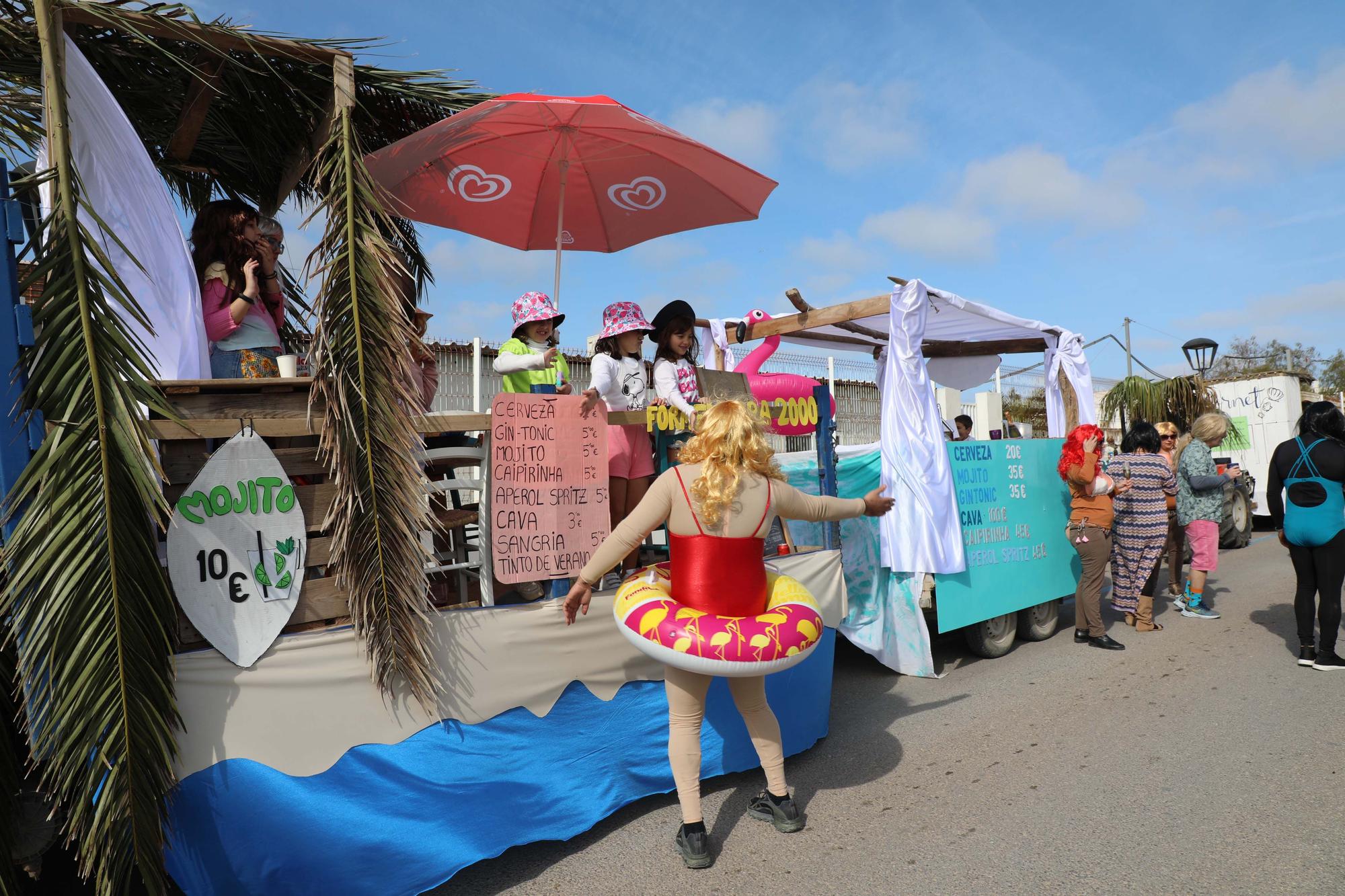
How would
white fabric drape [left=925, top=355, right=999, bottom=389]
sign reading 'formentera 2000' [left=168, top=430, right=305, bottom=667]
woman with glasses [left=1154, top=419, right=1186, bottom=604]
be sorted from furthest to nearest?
white fabric drape [left=925, top=355, right=999, bottom=389] → woman with glasses [left=1154, top=419, right=1186, bottom=604] → sign reading 'formentera 2000' [left=168, top=430, right=305, bottom=667]

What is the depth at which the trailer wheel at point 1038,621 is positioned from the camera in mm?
6297

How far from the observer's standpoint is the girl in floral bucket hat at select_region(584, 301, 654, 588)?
4.10 metres

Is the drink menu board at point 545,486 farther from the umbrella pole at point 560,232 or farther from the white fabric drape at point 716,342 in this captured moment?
the white fabric drape at point 716,342

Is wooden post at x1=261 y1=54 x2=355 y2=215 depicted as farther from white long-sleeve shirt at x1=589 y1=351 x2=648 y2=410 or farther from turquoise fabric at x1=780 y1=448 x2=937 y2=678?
turquoise fabric at x1=780 y1=448 x2=937 y2=678

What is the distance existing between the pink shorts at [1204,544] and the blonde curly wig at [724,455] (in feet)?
18.8

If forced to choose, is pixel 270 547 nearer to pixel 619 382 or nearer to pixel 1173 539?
pixel 619 382

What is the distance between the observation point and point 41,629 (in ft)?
7.29

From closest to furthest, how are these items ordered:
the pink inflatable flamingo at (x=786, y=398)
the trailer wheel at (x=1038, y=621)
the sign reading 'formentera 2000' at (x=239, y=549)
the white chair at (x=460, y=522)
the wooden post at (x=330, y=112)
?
the sign reading 'formentera 2000' at (x=239, y=549) → the wooden post at (x=330, y=112) → the white chair at (x=460, y=522) → the pink inflatable flamingo at (x=786, y=398) → the trailer wheel at (x=1038, y=621)

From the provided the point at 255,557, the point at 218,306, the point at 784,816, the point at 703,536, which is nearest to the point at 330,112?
the point at 218,306

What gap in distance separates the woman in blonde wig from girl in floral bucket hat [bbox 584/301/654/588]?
907 mm

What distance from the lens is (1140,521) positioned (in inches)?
251

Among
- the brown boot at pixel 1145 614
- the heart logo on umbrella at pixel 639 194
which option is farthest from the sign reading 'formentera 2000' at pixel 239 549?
the brown boot at pixel 1145 614

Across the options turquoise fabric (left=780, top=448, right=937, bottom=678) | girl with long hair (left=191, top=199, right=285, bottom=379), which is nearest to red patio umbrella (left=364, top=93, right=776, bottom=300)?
girl with long hair (left=191, top=199, right=285, bottom=379)

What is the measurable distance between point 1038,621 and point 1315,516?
2.00m
